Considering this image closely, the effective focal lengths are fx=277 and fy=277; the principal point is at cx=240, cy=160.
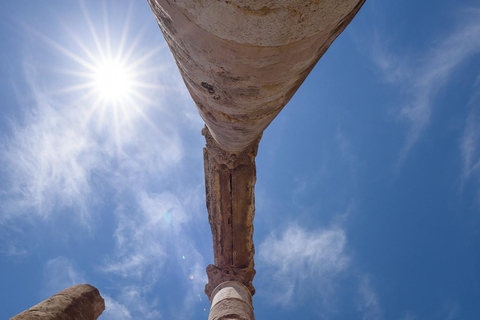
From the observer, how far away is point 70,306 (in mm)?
4207

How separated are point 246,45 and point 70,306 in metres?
4.61

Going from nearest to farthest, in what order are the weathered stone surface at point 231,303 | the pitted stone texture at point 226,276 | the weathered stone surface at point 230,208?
the weathered stone surface at point 231,303
the weathered stone surface at point 230,208
the pitted stone texture at point 226,276

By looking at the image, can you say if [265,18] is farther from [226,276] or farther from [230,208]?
[226,276]

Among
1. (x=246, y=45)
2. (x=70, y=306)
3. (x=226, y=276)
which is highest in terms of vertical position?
(x=226, y=276)

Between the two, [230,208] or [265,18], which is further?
[230,208]

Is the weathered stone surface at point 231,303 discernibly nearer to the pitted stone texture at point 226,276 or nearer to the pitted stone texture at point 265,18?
the pitted stone texture at point 226,276

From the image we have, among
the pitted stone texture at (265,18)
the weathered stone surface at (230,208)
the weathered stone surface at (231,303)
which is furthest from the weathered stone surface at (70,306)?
the pitted stone texture at (265,18)

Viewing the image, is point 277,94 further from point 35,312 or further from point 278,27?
point 35,312

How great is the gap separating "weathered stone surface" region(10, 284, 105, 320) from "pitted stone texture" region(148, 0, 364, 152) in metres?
3.60

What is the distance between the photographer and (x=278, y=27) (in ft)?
5.57

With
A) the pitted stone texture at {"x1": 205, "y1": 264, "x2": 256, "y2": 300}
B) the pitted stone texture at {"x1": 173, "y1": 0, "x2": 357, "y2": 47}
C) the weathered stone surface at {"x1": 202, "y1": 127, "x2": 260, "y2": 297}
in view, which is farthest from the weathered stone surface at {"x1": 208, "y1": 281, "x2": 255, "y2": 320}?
the pitted stone texture at {"x1": 173, "y1": 0, "x2": 357, "y2": 47}

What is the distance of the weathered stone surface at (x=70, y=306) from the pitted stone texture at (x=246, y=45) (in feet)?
11.8

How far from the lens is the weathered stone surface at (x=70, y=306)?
3.70 m

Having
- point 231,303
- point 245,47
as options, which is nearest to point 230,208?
point 231,303
